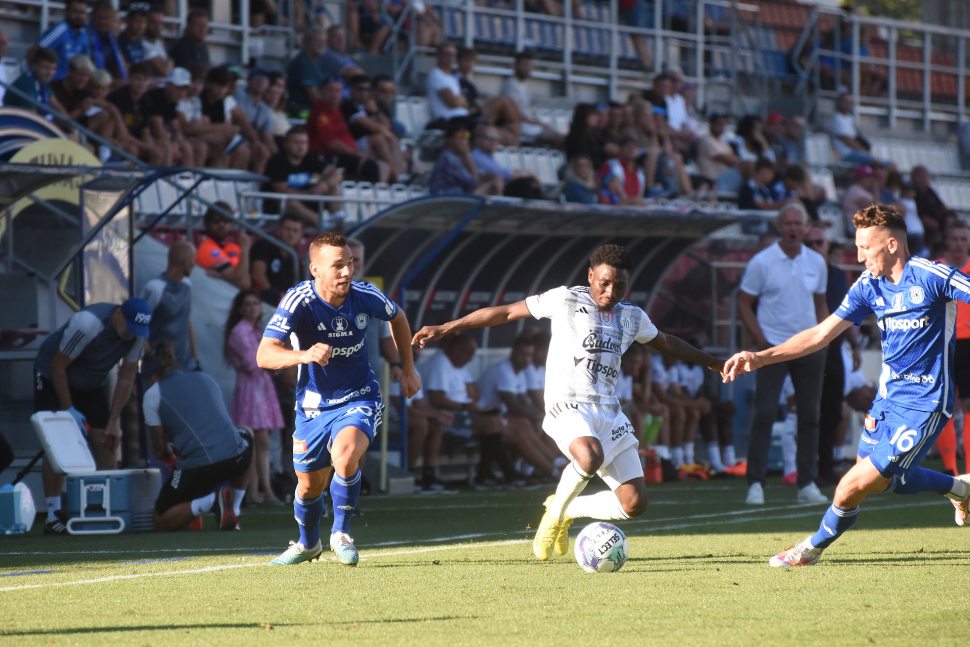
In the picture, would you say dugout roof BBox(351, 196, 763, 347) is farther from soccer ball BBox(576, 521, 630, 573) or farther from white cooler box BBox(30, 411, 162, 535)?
soccer ball BBox(576, 521, 630, 573)

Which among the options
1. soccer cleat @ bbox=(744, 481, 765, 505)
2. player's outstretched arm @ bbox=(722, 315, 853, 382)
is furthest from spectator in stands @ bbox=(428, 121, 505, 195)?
player's outstretched arm @ bbox=(722, 315, 853, 382)

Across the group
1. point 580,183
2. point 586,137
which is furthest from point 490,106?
point 580,183

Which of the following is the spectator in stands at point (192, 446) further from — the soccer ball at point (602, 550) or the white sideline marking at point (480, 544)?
the soccer ball at point (602, 550)

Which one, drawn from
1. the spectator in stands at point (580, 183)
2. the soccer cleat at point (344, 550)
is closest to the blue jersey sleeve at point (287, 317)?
the soccer cleat at point (344, 550)

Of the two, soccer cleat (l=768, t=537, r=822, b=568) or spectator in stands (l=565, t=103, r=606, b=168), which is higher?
spectator in stands (l=565, t=103, r=606, b=168)

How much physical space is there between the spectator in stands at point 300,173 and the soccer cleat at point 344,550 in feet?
26.1

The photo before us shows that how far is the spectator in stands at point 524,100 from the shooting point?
20.2 metres

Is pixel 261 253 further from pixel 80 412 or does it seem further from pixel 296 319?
pixel 296 319

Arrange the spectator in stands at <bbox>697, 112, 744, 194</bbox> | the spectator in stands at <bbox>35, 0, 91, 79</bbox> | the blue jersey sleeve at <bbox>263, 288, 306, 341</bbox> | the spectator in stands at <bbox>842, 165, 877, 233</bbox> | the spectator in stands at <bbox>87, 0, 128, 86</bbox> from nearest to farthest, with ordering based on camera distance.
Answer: the blue jersey sleeve at <bbox>263, 288, 306, 341</bbox>, the spectator in stands at <bbox>35, 0, 91, 79</bbox>, the spectator in stands at <bbox>87, 0, 128, 86</bbox>, the spectator in stands at <bbox>697, 112, 744, 194</bbox>, the spectator in stands at <bbox>842, 165, 877, 233</bbox>

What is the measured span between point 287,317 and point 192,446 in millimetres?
→ 3274

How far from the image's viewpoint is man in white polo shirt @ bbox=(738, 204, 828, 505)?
11633mm

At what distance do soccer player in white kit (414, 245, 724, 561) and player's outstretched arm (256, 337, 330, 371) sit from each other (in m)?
0.79

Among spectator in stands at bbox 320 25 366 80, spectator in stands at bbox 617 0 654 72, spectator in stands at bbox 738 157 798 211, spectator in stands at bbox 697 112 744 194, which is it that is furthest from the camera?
spectator in stands at bbox 617 0 654 72

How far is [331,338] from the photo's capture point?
7.67m
